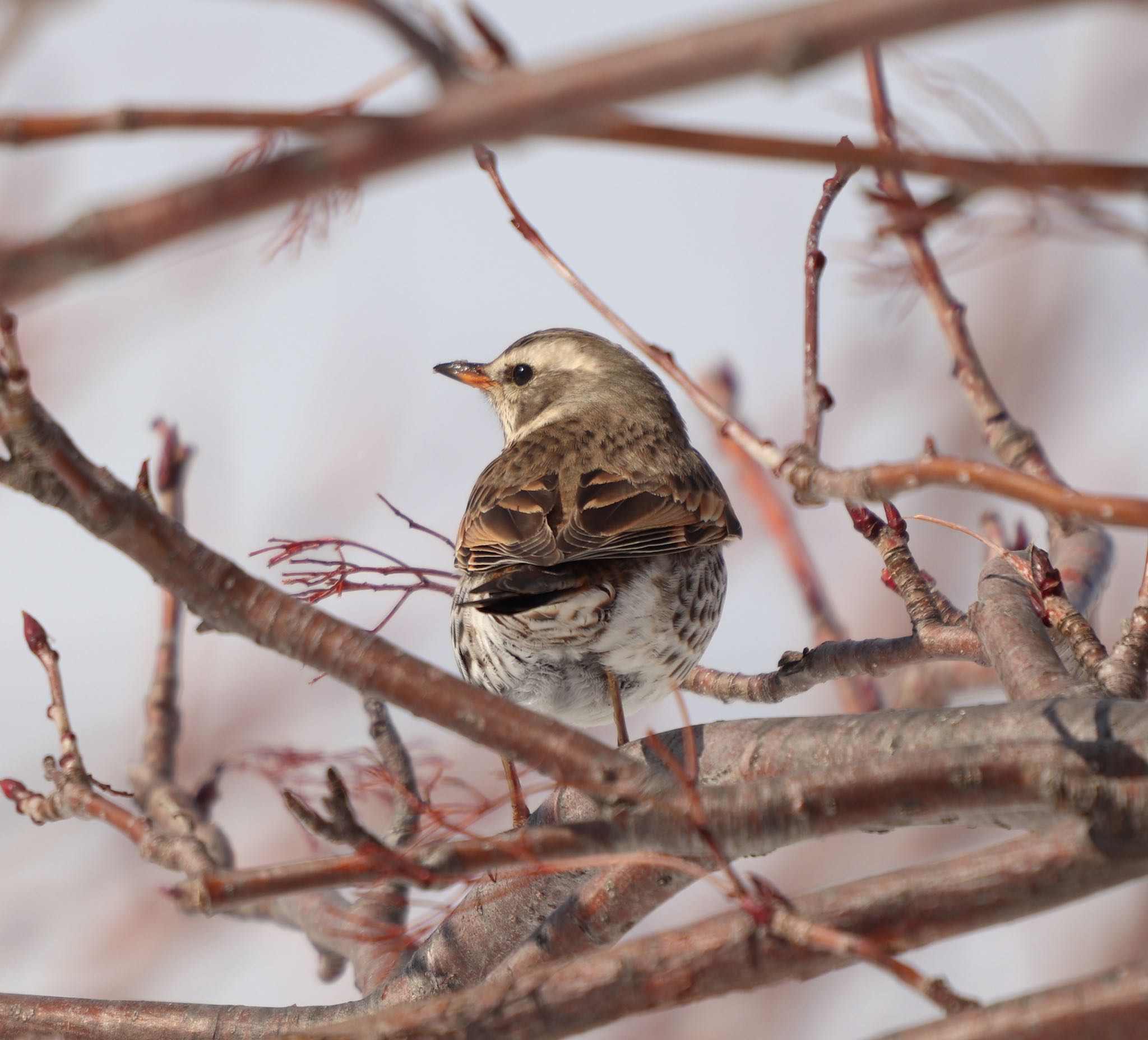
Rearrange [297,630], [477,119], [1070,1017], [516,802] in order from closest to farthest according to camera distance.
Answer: [477,119], [1070,1017], [297,630], [516,802]

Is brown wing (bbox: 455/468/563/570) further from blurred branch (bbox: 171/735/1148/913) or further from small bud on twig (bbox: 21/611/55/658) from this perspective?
blurred branch (bbox: 171/735/1148/913)

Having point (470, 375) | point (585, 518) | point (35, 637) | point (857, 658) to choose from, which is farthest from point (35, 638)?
point (470, 375)

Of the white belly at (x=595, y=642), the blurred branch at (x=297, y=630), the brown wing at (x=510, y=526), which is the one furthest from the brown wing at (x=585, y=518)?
the blurred branch at (x=297, y=630)

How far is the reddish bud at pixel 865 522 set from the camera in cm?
361

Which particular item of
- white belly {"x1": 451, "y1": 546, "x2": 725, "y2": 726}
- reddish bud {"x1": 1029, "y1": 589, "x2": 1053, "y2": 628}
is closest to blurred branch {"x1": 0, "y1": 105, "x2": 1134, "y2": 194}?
reddish bud {"x1": 1029, "y1": 589, "x2": 1053, "y2": 628}

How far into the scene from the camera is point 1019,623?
316 cm

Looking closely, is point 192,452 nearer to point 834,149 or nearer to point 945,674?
point 945,674

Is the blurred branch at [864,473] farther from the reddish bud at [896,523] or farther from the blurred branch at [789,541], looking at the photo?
the blurred branch at [789,541]

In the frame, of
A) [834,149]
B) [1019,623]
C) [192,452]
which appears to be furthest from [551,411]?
[834,149]

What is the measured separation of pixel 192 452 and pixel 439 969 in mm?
2332

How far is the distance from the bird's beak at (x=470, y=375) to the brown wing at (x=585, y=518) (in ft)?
4.09

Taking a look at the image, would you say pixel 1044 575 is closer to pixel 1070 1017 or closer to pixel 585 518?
pixel 1070 1017

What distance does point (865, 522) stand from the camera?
11.9 ft

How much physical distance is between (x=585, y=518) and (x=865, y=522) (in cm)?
126
